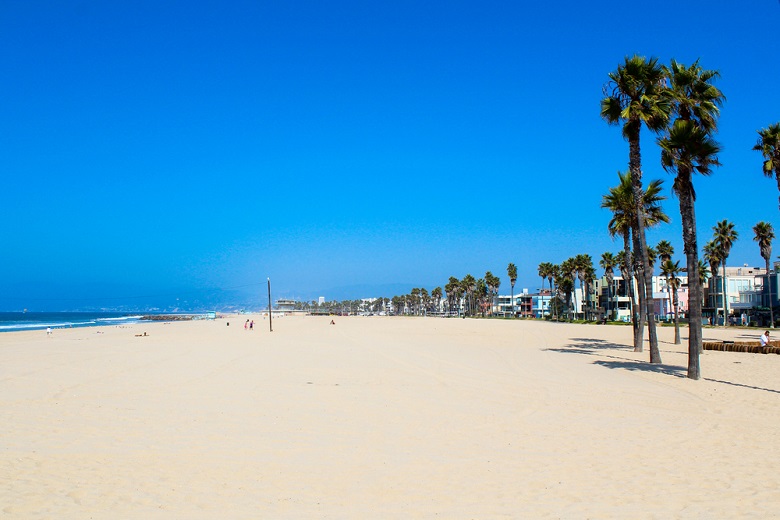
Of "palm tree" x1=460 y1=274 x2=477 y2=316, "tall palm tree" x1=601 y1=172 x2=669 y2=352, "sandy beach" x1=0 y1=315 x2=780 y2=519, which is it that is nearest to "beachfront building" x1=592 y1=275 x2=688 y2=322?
"palm tree" x1=460 y1=274 x2=477 y2=316

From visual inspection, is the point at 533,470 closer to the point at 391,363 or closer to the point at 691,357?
the point at 691,357

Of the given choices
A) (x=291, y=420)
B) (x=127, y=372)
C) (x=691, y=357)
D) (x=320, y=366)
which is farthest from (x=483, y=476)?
(x=127, y=372)

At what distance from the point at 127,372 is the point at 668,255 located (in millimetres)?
62286

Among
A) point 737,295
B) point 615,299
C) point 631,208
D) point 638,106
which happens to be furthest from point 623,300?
point 638,106

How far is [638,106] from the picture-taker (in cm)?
2089

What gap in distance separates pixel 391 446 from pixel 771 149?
24.4 meters

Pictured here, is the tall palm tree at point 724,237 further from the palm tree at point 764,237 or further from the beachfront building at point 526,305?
the beachfront building at point 526,305

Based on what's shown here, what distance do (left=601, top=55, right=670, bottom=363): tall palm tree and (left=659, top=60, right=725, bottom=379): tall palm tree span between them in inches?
19.4

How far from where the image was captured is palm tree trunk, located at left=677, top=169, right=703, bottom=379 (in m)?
17.4

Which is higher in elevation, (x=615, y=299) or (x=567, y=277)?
(x=567, y=277)

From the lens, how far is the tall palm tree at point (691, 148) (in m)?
17.5

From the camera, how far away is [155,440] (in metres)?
9.80

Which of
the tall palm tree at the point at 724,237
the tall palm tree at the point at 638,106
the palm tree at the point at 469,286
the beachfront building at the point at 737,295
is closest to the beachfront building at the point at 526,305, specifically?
the palm tree at the point at 469,286

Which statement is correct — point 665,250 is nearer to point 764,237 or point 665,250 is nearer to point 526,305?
point 764,237
